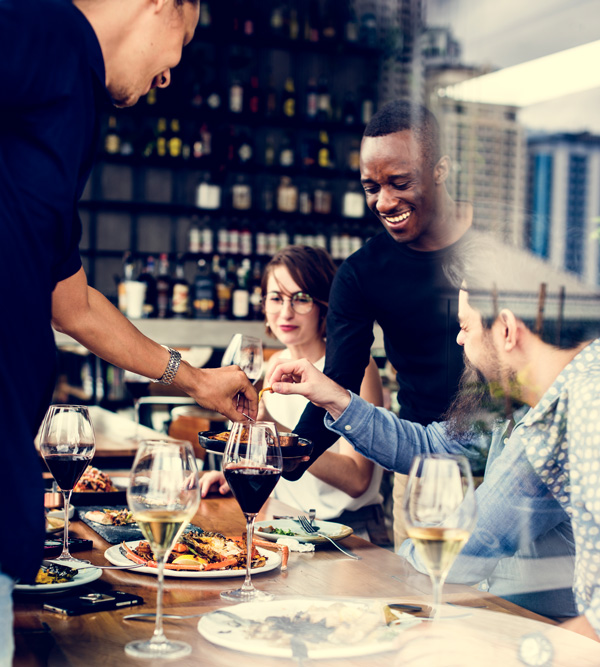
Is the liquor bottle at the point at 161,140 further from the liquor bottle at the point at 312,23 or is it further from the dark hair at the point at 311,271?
the dark hair at the point at 311,271

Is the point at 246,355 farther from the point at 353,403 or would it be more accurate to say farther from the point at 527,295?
the point at 527,295

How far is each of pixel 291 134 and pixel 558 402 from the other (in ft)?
16.3

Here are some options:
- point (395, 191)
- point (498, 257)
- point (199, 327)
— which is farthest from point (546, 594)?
point (199, 327)

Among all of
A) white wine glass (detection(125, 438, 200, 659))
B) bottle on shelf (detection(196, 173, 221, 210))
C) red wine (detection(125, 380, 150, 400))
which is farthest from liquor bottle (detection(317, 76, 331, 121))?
white wine glass (detection(125, 438, 200, 659))

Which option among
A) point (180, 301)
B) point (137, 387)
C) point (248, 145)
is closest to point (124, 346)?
point (137, 387)

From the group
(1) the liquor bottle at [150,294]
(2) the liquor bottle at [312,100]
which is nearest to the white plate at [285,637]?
(1) the liquor bottle at [150,294]

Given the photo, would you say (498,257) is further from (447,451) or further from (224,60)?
(224,60)

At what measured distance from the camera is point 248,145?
563 cm

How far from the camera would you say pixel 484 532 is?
125 centimetres

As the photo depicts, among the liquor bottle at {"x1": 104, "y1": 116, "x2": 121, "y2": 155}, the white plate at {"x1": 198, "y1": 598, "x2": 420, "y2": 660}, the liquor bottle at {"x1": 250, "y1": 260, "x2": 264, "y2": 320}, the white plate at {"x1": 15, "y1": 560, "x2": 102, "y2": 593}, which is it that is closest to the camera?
the white plate at {"x1": 198, "y1": 598, "x2": 420, "y2": 660}

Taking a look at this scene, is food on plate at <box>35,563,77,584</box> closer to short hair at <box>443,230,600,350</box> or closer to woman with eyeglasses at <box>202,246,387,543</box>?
short hair at <box>443,230,600,350</box>

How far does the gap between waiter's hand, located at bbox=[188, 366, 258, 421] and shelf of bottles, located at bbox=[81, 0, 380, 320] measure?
3.69m

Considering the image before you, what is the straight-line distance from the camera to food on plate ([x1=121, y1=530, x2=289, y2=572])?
103 cm

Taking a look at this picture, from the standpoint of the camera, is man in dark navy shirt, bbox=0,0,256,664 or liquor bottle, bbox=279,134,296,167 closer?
man in dark navy shirt, bbox=0,0,256,664
